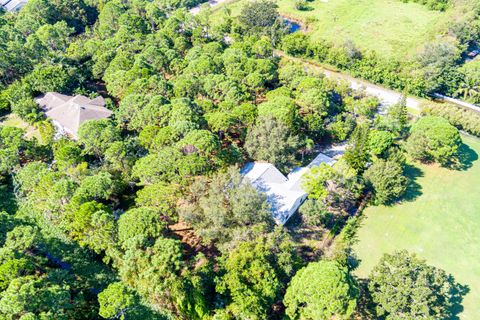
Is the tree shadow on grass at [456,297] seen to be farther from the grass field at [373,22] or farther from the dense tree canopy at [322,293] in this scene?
the grass field at [373,22]

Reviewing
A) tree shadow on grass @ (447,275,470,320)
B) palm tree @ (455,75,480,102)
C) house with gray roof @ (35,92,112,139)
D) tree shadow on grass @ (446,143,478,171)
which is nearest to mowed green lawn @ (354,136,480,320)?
tree shadow on grass @ (447,275,470,320)

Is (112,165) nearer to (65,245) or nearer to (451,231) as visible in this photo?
(65,245)

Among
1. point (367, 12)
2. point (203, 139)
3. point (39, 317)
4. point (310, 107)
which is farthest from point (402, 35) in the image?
point (39, 317)

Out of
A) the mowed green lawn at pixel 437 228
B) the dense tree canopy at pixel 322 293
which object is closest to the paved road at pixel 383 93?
the mowed green lawn at pixel 437 228

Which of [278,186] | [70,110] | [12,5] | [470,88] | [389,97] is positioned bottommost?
Answer: [389,97]

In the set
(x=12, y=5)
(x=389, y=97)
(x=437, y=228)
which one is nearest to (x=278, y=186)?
(x=437, y=228)

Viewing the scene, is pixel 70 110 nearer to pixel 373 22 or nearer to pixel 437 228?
pixel 437 228

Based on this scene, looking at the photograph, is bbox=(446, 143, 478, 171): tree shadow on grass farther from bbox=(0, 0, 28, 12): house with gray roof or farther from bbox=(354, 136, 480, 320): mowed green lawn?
bbox=(0, 0, 28, 12): house with gray roof
